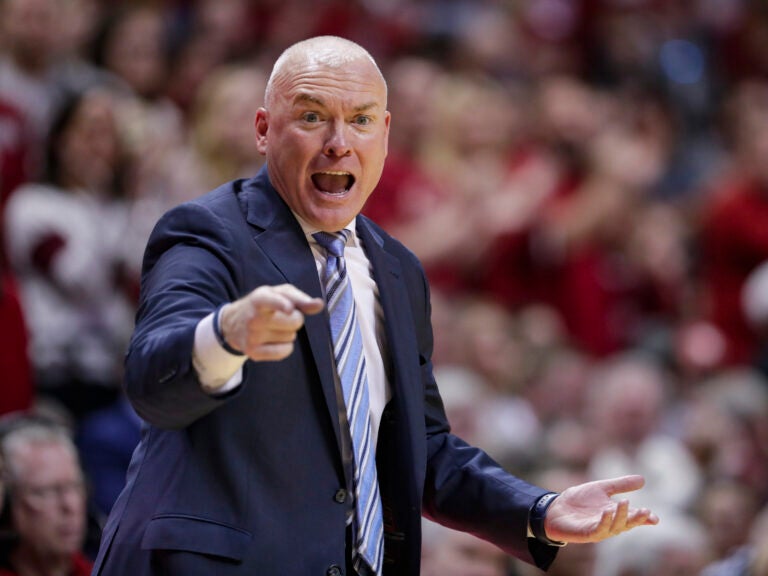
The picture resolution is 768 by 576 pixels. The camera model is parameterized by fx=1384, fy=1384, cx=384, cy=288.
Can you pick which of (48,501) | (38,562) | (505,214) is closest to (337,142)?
(48,501)

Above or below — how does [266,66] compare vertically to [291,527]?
above

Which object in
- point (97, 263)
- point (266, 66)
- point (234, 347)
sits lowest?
point (234, 347)

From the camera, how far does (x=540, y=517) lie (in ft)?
9.04

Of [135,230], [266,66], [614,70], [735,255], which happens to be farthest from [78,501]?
[614,70]

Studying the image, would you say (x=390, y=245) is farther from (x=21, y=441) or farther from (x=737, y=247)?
(x=737, y=247)

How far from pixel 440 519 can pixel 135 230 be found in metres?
2.73

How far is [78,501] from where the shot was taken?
3.81m

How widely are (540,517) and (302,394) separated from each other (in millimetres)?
579

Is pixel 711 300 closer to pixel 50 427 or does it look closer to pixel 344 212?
pixel 50 427

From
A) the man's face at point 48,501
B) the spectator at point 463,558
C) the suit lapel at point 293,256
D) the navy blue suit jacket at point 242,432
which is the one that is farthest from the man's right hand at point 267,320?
the spectator at point 463,558

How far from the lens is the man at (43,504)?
12.2 feet

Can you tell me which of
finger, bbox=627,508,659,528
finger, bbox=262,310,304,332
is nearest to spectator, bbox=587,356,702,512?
finger, bbox=627,508,659,528

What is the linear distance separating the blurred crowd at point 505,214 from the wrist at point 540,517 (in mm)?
1517

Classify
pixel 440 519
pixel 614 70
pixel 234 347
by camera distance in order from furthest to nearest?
pixel 614 70
pixel 440 519
pixel 234 347
